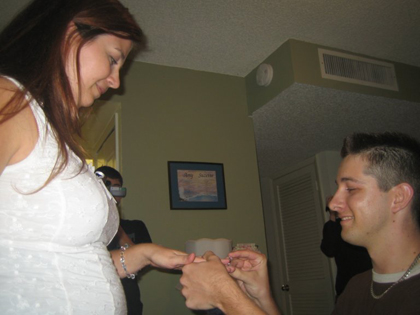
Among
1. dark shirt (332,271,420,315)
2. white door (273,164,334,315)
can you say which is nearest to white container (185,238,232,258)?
dark shirt (332,271,420,315)

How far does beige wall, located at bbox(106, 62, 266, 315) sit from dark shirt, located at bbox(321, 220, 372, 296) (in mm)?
557

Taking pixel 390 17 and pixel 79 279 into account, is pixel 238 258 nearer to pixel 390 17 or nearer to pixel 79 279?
pixel 79 279

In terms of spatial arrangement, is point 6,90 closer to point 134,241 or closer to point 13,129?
point 13,129

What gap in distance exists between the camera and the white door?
388cm

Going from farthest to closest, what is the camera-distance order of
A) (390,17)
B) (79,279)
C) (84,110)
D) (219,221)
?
(219,221), (390,17), (84,110), (79,279)

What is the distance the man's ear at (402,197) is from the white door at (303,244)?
2.68m

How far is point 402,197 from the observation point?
130cm

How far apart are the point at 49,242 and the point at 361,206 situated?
1.05 meters

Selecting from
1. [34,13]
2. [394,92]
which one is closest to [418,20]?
[394,92]

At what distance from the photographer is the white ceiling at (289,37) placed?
7.64ft

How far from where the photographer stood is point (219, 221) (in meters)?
2.71

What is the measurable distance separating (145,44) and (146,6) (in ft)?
1.23

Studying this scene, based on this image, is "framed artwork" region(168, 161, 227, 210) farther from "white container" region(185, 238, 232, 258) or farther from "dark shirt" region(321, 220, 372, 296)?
"dark shirt" region(321, 220, 372, 296)

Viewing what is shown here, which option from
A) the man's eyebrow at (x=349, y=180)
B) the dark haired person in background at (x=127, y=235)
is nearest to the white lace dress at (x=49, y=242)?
the man's eyebrow at (x=349, y=180)
